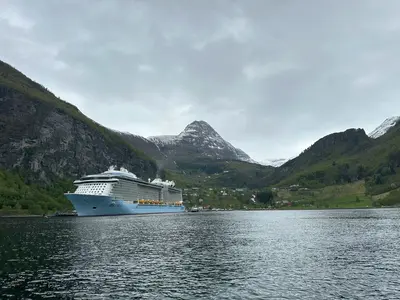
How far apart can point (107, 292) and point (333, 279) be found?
82.1 feet

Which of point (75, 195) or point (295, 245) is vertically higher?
point (75, 195)

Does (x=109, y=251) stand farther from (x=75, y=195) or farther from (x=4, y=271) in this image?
(x=75, y=195)

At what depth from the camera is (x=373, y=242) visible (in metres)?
75.3

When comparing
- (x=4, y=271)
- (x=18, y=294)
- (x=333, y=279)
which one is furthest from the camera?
(x=4, y=271)

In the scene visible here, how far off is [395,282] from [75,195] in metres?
178

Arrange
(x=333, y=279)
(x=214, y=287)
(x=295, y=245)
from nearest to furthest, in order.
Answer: (x=214, y=287) → (x=333, y=279) → (x=295, y=245)

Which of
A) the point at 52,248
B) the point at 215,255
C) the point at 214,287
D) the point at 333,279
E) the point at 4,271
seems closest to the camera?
the point at 214,287

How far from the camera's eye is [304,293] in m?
36.5

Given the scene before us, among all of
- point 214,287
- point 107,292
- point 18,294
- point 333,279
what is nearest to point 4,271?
point 18,294

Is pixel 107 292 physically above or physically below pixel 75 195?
below

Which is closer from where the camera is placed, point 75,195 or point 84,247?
point 84,247

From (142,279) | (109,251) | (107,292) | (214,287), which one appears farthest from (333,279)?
(109,251)

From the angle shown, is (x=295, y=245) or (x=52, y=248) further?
(x=295, y=245)

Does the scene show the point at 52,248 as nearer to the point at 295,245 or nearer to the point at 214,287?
the point at 214,287
